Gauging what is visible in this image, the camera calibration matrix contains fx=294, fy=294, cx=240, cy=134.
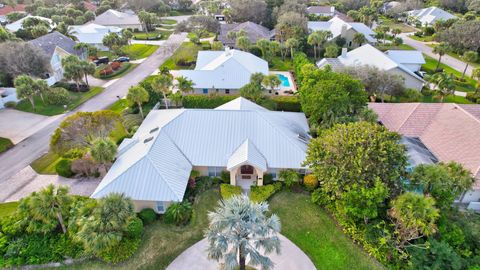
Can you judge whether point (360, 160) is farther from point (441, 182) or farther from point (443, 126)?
point (443, 126)

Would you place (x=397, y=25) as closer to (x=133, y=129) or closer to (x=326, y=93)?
(x=326, y=93)

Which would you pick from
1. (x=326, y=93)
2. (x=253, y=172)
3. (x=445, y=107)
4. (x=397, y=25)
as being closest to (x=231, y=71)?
(x=326, y=93)

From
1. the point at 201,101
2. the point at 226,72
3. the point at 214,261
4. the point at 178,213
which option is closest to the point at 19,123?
the point at 201,101

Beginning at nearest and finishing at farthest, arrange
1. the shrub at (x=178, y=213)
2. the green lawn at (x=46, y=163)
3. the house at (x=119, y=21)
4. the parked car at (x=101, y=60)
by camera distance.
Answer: the shrub at (x=178, y=213), the green lawn at (x=46, y=163), the parked car at (x=101, y=60), the house at (x=119, y=21)

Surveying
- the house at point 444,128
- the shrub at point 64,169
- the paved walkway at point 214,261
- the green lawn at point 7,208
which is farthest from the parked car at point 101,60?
the house at point 444,128

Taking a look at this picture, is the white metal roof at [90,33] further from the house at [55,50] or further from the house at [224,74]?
the house at [224,74]
